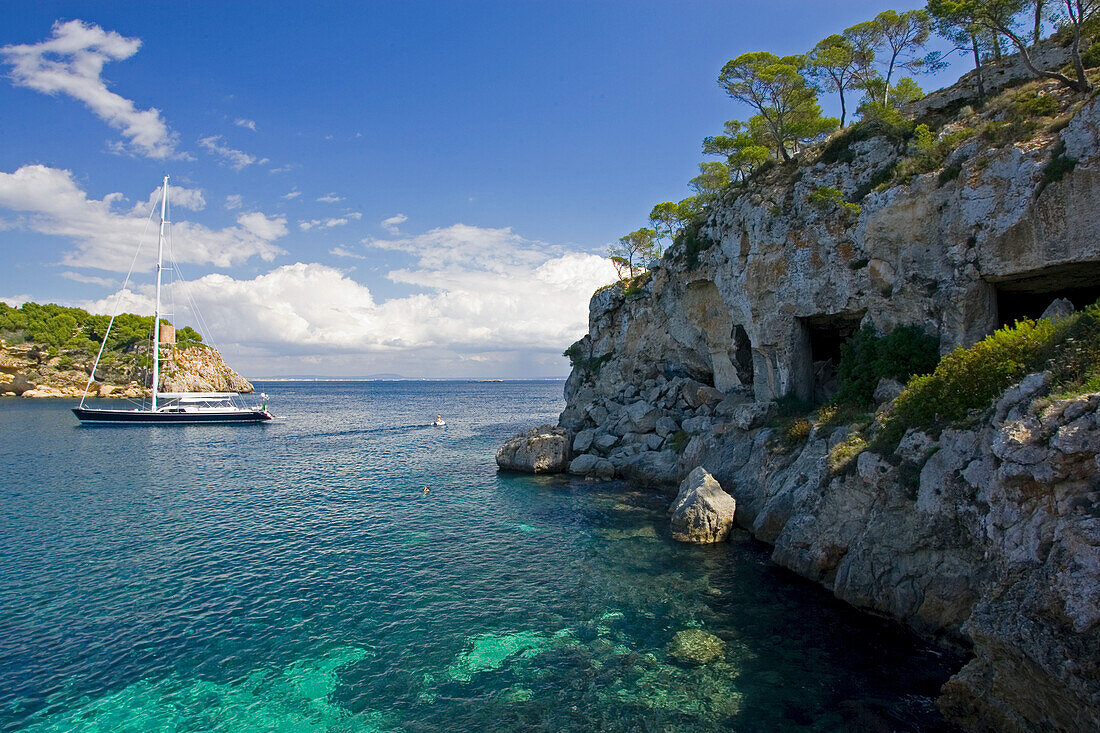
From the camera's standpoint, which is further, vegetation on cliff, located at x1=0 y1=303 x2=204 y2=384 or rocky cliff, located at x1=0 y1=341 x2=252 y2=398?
vegetation on cliff, located at x1=0 y1=303 x2=204 y2=384

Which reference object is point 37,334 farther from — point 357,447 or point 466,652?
point 466,652

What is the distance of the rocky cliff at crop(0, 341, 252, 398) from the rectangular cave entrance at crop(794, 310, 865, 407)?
4012 inches

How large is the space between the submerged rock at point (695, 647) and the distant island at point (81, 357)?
4375 inches

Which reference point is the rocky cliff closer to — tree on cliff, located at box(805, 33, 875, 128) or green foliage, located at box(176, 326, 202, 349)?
green foliage, located at box(176, 326, 202, 349)

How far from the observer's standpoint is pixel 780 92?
31625 mm

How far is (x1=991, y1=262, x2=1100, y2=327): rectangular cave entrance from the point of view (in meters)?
17.5

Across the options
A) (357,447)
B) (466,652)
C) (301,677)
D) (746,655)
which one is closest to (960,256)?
(746,655)

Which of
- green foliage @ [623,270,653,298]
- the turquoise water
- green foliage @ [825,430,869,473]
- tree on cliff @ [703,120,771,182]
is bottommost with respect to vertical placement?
the turquoise water

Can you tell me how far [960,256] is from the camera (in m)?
19.3

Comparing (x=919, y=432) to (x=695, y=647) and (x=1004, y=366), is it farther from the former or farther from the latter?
(x=695, y=647)

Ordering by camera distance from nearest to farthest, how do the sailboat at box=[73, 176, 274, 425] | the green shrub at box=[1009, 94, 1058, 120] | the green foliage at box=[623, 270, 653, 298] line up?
the green shrub at box=[1009, 94, 1058, 120] → the green foliage at box=[623, 270, 653, 298] → the sailboat at box=[73, 176, 274, 425]

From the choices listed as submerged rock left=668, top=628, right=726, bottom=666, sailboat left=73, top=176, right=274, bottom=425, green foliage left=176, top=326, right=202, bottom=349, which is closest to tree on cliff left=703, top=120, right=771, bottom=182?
submerged rock left=668, top=628, right=726, bottom=666

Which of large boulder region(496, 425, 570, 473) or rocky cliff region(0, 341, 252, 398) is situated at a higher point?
rocky cliff region(0, 341, 252, 398)

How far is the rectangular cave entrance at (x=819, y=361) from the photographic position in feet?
87.9
